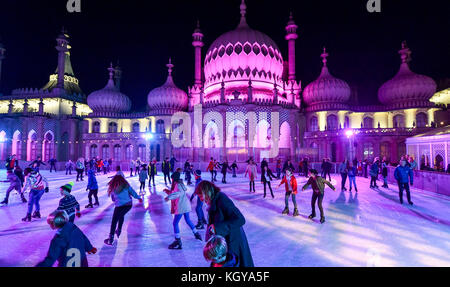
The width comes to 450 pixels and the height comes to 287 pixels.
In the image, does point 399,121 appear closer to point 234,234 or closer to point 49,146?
point 234,234

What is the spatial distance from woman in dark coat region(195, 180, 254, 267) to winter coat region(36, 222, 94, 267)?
1.59 metres

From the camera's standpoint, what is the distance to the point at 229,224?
2.69 metres

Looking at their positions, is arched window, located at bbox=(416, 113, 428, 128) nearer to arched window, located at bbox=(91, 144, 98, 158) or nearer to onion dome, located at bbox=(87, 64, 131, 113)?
onion dome, located at bbox=(87, 64, 131, 113)

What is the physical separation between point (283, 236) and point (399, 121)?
34990mm

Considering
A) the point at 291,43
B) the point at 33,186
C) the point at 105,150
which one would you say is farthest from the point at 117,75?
the point at 33,186

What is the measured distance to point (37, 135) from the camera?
3475cm

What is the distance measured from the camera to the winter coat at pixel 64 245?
2.66 m

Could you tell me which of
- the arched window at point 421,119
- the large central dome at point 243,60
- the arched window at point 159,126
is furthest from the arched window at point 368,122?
the arched window at point 159,126

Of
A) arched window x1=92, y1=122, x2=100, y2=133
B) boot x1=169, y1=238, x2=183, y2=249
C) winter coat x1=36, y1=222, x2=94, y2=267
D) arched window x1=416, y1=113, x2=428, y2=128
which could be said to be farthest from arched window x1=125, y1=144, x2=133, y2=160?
arched window x1=416, y1=113, x2=428, y2=128

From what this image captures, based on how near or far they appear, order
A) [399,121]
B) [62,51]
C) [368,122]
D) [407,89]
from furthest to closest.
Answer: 1. [62,51]
2. [368,122]
3. [399,121]
4. [407,89]

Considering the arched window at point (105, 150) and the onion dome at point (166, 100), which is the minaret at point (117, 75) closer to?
the onion dome at point (166, 100)

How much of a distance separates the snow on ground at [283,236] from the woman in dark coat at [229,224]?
1.72 metres

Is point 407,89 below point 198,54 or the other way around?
below

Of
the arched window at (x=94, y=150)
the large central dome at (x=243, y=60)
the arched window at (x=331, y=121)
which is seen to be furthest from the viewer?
the arched window at (x=94, y=150)
